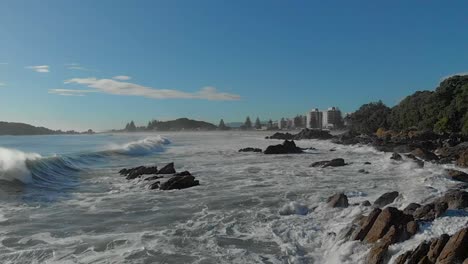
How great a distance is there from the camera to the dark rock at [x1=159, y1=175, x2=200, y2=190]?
2035cm

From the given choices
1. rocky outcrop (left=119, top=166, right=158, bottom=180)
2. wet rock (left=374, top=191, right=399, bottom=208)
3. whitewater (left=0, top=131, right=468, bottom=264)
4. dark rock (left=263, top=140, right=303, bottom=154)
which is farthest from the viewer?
dark rock (left=263, top=140, right=303, bottom=154)

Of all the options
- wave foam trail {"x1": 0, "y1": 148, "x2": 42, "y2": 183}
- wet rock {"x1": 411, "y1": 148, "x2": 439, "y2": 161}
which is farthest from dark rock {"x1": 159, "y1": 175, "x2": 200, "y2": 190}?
wet rock {"x1": 411, "y1": 148, "x2": 439, "y2": 161}

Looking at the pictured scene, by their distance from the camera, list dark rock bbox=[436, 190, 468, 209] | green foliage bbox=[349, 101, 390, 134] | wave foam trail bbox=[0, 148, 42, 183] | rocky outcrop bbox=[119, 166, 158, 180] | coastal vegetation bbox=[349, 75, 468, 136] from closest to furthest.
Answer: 1. dark rock bbox=[436, 190, 468, 209]
2. wave foam trail bbox=[0, 148, 42, 183]
3. rocky outcrop bbox=[119, 166, 158, 180]
4. coastal vegetation bbox=[349, 75, 468, 136]
5. green foliage bbox=[349, 101, 390, 134]

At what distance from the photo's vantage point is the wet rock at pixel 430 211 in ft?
37.7

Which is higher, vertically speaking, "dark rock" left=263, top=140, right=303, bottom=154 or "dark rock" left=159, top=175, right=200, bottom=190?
"dark rock" left=263, top=140, right=303, bottom=154

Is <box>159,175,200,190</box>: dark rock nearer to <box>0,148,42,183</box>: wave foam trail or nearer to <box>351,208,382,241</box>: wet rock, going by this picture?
<box>0,148,42,183</box>: wave foam trail

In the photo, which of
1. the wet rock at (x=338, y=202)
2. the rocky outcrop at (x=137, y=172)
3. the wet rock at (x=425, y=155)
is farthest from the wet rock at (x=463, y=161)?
the rocky outcrop at (x=137, y=172)

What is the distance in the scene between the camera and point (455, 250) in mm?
8195

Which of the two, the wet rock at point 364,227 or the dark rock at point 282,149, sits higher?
the dark rock at point 282,149

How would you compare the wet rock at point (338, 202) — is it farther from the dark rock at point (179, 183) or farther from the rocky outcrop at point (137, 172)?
the rocky outcrop at point (137, 172)

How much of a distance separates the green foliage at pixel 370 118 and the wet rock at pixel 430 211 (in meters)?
82.7

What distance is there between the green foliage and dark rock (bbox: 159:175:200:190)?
77102 millimetres

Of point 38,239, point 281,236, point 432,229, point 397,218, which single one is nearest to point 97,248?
point 38,239

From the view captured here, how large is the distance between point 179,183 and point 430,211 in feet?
39.9
